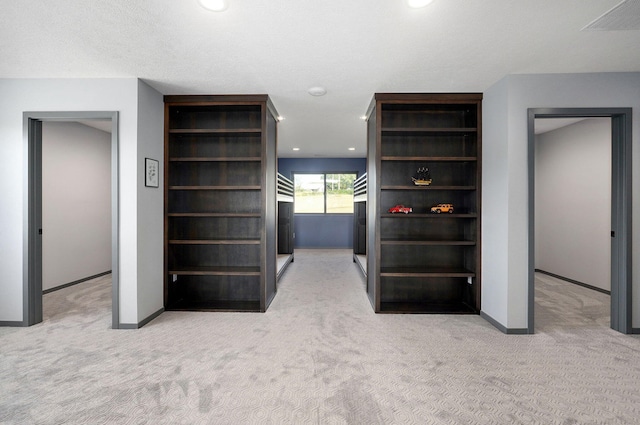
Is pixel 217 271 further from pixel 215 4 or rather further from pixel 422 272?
pixel 215 4

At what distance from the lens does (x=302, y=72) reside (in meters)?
2.62

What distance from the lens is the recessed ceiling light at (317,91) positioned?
2978mm

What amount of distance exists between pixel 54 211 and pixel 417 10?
190 inches

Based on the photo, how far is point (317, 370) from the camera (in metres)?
2.01

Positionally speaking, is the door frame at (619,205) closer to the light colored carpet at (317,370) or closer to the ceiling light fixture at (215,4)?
the light colored carpet at (317,370)

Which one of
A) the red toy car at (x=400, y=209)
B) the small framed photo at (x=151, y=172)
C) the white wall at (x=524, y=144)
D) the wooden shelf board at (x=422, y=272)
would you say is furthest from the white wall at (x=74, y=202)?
the white wall at (x=524, y=144)

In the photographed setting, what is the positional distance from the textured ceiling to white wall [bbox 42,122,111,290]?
1.69m

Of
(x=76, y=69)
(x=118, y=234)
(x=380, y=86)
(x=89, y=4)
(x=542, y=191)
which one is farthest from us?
(x=542, y=191)

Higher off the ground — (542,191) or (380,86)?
→ (380,86)

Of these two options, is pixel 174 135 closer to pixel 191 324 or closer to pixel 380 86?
→ pixel 191 324

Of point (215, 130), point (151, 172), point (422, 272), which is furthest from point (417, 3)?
point (151, 172)

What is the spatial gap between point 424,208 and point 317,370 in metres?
2.23

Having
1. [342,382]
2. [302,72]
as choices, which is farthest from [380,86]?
[342,382]

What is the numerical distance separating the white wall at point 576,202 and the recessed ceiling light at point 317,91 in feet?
12.1
